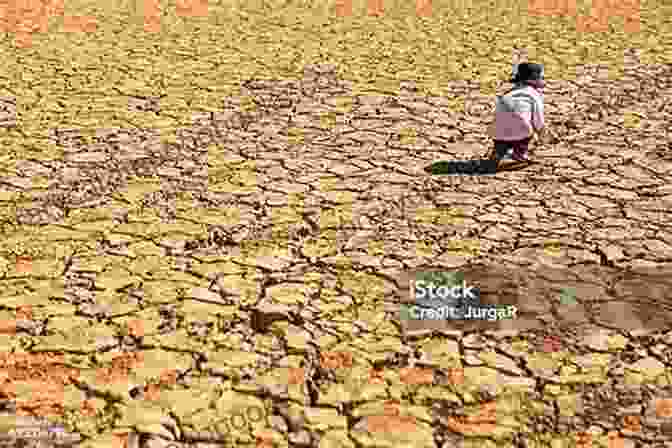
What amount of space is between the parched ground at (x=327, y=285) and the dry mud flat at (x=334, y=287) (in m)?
0.01

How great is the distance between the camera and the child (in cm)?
630

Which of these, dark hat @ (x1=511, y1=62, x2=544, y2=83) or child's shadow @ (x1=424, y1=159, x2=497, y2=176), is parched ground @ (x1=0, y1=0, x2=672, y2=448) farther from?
dark hat @ (x1=511, y1=62, x2=544, y2=83)

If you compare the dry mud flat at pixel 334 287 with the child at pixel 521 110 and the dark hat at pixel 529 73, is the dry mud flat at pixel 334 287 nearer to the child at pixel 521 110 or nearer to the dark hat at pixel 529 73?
the child at pixel 521 110

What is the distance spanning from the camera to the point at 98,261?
16.2 feet

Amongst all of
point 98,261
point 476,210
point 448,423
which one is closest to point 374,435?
point 448,423

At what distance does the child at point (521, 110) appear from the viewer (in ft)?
20.7

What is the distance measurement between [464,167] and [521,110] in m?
0.59

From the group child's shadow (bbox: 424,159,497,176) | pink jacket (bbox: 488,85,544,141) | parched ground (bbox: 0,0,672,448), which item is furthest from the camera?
child's shadow (bbox: 424,159,497,176)

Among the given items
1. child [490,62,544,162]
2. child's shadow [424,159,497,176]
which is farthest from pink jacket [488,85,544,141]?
child's shadow [424,159,497,176]

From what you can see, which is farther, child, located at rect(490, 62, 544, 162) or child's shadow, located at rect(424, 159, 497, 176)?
child's shadow, located at rect(424, 159, 497, 176)

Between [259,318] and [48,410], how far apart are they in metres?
1.11

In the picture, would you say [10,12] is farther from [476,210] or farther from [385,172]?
[476,210]

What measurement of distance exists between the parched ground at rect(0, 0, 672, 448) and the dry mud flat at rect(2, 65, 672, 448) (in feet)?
0.04

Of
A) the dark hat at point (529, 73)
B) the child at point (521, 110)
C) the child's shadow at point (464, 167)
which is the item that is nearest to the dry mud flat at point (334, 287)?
the child's shadow at point (464, 167)
